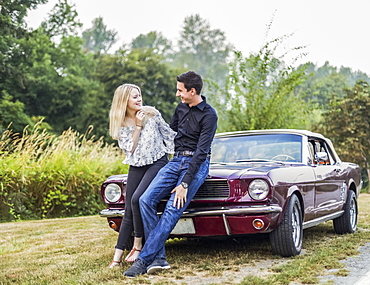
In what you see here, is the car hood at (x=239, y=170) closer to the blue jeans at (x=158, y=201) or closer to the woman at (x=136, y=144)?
the blue jeans at (x=158, y=201)

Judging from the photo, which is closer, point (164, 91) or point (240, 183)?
point (240, 183)

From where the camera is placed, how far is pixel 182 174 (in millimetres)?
5328

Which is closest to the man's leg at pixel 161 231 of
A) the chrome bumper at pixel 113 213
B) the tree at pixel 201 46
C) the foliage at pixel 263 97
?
the chrome bumper at pixel 113 213

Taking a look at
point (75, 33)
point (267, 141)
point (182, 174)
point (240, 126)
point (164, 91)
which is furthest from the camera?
point (75, 33)

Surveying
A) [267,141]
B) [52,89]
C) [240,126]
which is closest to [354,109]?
[240,126]

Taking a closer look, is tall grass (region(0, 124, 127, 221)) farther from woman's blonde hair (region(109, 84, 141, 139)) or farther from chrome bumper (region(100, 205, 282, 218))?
chrome bumper (region(100, 205, 282, 218))

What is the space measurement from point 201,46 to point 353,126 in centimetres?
6226

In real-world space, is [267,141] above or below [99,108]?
below

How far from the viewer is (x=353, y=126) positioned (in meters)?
29.8

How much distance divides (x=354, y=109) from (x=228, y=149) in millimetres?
25002

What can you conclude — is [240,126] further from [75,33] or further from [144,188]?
[75,33]

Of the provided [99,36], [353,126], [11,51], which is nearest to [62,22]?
[11,51]

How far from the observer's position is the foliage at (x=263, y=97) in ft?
47.2

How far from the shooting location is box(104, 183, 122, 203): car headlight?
235 inches
